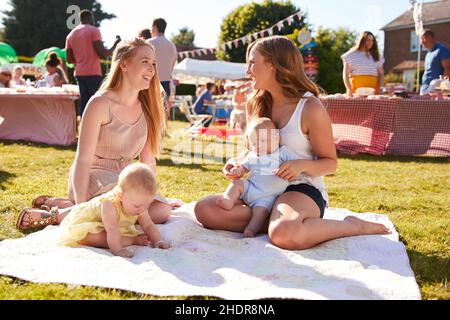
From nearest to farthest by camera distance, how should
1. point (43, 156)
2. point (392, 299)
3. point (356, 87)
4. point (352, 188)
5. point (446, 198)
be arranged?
point (392, 299)
point (446, 198)
point (352, 188)
point (43, 156)
point (356, 87)

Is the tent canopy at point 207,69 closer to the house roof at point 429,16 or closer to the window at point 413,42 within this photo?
the house roof at point 429,16

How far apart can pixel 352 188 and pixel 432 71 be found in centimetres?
441

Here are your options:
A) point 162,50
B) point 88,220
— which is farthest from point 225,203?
point 162,50

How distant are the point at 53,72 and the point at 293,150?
879 centimetres

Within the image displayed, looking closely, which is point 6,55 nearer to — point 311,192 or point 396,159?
point 396,159

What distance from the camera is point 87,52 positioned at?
753cm

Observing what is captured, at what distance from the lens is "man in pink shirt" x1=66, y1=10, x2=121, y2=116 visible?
7.55 meters

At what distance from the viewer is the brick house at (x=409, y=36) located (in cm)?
3731

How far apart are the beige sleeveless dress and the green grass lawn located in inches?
23.2

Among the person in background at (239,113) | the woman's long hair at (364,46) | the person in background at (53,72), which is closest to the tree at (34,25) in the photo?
the person in background at (53,72)

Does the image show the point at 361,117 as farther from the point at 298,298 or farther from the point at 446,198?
the point at 298,298

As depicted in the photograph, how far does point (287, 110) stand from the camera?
3.27 meters

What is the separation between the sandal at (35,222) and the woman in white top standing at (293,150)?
3.20 ft
